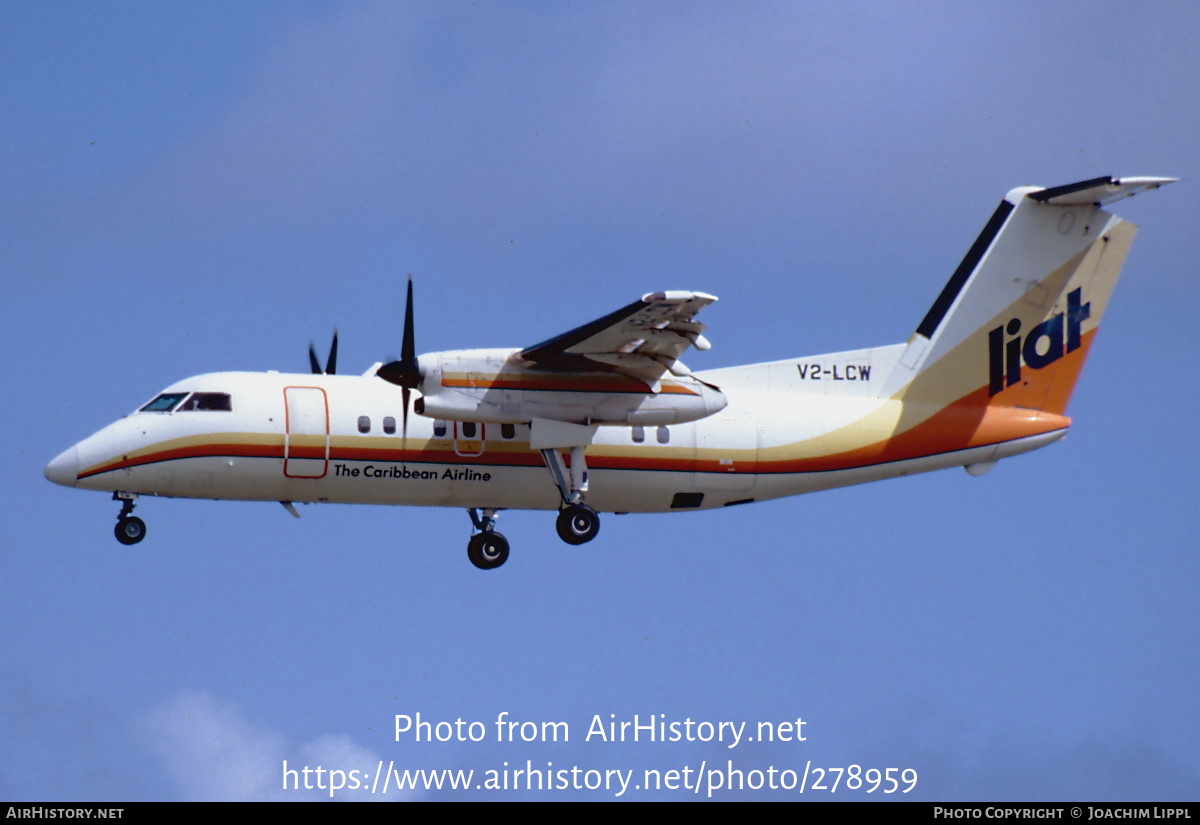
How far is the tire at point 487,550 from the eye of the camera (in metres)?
30.0

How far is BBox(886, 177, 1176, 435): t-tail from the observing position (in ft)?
101

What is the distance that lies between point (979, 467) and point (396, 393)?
9449 millimetres


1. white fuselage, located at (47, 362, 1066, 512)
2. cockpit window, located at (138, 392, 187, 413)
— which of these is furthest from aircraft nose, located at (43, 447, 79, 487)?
cockpit window, located at (138, 392, 187, 413)

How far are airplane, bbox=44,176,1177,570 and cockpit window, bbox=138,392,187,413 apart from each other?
0.09 feet

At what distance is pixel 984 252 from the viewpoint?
31281 millimetres

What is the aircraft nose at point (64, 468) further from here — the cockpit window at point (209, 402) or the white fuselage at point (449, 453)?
the cockpit window at point (209, 402)

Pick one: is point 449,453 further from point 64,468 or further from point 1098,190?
point 1098,190

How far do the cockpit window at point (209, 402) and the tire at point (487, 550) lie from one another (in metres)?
4.51

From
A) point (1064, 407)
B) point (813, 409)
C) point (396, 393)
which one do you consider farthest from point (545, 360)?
point (1064, 407)

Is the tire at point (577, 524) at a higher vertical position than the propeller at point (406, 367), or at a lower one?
lower

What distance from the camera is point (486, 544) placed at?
2995 cm

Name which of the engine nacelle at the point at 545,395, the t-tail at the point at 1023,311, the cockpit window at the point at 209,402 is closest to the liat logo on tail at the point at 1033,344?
the t-tail at the point at 1023,311

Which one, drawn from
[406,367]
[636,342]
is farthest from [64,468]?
[636,342]

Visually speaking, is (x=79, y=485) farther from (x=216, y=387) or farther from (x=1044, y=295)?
(x=1044, y=295)
